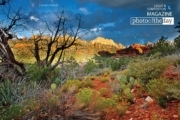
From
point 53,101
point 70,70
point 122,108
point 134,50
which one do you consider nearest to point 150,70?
point 122,108

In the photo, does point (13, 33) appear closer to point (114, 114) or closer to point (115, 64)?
point (115, 64)

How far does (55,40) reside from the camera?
11719 millimetres

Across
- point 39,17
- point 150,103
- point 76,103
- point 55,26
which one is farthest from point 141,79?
point 55,26

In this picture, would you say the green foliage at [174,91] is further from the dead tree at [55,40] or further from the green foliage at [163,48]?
the green foliage at [163,48]

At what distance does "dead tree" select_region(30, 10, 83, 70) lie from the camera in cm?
1130

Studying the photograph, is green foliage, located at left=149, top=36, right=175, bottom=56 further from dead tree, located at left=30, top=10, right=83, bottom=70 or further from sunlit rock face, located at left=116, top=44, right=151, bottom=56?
dead tree, located at left=30, top=10, right=83, bottom=70

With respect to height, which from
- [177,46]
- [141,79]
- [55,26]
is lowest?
[141,79]

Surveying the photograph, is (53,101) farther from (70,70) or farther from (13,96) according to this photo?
(70,70)

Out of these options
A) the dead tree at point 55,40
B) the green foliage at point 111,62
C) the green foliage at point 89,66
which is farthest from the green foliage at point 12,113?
the green foliage at point 111,62

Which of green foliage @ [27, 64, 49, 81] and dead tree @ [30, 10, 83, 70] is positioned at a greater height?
dead tree @ [30, 10, 83, 70]

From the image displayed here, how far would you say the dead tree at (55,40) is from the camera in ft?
37.1

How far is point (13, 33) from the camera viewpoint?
33.7ft

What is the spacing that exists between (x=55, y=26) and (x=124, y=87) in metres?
4.86

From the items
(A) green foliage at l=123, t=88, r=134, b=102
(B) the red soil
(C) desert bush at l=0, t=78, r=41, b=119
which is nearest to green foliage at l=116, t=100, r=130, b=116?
(B) the red soil
